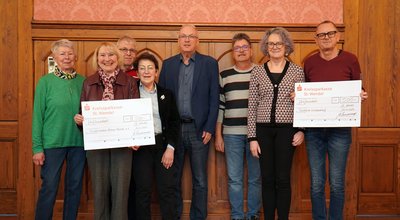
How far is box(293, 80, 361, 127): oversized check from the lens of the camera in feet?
8.70

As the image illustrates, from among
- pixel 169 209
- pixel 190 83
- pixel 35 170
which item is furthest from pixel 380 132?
pixel 35 170

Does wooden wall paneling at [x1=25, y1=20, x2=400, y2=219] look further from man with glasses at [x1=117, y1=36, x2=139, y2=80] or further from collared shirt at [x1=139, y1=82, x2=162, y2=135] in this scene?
collared shirt at [x1=139, y1=82, x2=162, y2=135]

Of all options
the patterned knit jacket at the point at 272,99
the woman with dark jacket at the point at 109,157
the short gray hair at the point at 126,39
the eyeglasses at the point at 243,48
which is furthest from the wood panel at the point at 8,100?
the patterned knit jacket at the point at 272,99

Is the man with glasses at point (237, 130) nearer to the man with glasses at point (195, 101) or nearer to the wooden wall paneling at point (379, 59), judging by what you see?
the man with glasses at point (195, 101)

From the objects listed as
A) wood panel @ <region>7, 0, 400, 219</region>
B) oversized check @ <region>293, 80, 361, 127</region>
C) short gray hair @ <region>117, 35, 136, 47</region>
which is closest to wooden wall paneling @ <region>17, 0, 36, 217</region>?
wood panel @ <region>7, 0, 400, 219</region>

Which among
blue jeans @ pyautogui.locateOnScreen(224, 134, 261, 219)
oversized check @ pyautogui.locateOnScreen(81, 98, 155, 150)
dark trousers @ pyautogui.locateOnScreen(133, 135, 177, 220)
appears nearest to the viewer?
oversized check @ pyautogui.locateOnScreen(81, 98, 155, 150)

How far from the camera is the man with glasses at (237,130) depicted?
121 inches

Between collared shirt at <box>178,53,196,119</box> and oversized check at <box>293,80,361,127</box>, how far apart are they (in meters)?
0.87

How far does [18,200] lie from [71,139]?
3.76ft

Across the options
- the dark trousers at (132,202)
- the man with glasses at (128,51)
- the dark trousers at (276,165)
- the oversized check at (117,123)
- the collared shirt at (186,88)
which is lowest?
the dark trousers at (132,202)

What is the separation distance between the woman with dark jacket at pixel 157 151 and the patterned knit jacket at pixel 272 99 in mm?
596

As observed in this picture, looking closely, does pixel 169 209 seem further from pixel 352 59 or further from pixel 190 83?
pixel 352 59

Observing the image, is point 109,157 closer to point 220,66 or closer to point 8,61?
point 220,66

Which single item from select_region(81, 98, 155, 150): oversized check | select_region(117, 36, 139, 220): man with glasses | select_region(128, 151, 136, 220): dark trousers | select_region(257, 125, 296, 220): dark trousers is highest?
select_region(117, 36, 139, 220): man with glasses
